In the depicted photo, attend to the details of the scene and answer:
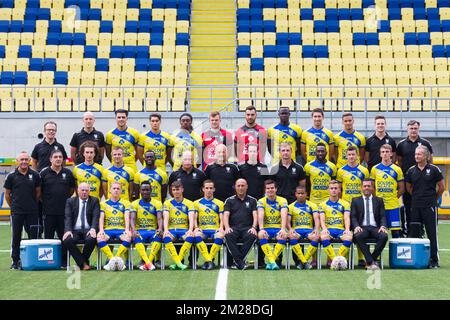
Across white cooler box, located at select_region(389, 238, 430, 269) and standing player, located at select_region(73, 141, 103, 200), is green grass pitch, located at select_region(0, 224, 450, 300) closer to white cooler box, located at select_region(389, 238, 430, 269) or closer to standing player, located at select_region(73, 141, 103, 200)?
white cooler box, located at select_region(389, 238, 430, 269)

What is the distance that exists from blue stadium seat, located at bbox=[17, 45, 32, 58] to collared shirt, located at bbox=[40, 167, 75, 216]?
617 inches

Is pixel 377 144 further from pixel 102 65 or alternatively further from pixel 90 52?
pixel 90 52

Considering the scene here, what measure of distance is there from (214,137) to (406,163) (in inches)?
110

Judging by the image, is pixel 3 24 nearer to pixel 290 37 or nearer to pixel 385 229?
pixel 290 37

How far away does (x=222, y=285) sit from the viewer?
33.4 ft

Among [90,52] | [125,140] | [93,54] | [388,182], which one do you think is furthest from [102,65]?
[388,182]

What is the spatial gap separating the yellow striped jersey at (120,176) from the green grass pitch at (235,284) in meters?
1.65

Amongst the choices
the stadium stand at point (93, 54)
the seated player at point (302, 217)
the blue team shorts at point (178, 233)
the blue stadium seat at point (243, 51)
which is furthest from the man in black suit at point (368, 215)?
the blue stadium seat at point (243, 51)

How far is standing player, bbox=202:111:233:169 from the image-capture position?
43.3 ft

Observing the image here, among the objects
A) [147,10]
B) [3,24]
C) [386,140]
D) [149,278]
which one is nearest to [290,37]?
[147,10]

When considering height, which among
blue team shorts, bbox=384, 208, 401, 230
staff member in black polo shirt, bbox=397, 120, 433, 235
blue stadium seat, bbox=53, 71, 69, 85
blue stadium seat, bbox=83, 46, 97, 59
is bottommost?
blue team shorts, bbox=384, 208, 401, 230

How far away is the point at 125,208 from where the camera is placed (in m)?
12.5

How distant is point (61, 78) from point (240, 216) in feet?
50.9

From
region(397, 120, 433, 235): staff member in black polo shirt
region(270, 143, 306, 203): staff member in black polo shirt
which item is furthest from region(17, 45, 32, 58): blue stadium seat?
region(397, 120, 433, 235): staff member in black polo shirt
